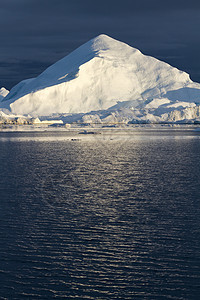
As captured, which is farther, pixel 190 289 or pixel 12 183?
pixel 12 183

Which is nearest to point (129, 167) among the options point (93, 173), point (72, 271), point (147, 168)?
point (147, 168)

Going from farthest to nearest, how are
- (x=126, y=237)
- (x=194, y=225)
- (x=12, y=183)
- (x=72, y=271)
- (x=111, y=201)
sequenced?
1. (x=12, y=183)
2. (x=111, y=201)
3. (x=194, y=225)
4. (x=126, y=237)
5. (x=72, y=271)

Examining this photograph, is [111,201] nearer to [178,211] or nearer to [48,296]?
[178,211]

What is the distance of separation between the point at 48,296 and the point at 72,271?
8.15 ft

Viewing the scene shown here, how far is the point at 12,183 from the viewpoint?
45.2 meters

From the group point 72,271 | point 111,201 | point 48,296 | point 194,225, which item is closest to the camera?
point 48,296

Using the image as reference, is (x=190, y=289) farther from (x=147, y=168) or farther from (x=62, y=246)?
(x=147, y=168)

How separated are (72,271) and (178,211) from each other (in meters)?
13.0

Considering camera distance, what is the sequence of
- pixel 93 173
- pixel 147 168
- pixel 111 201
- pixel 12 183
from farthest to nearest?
1. pixel 147 168
2. pixel 93 173
3. pixel 12 183
4. pixel 111 201

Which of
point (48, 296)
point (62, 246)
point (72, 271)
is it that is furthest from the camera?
point (62, 246)

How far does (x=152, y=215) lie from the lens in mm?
29797

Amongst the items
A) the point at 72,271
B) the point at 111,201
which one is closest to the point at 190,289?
the point at 72,271

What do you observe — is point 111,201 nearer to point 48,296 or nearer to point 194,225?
point 194,225

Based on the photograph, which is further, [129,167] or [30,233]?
[129,167]
